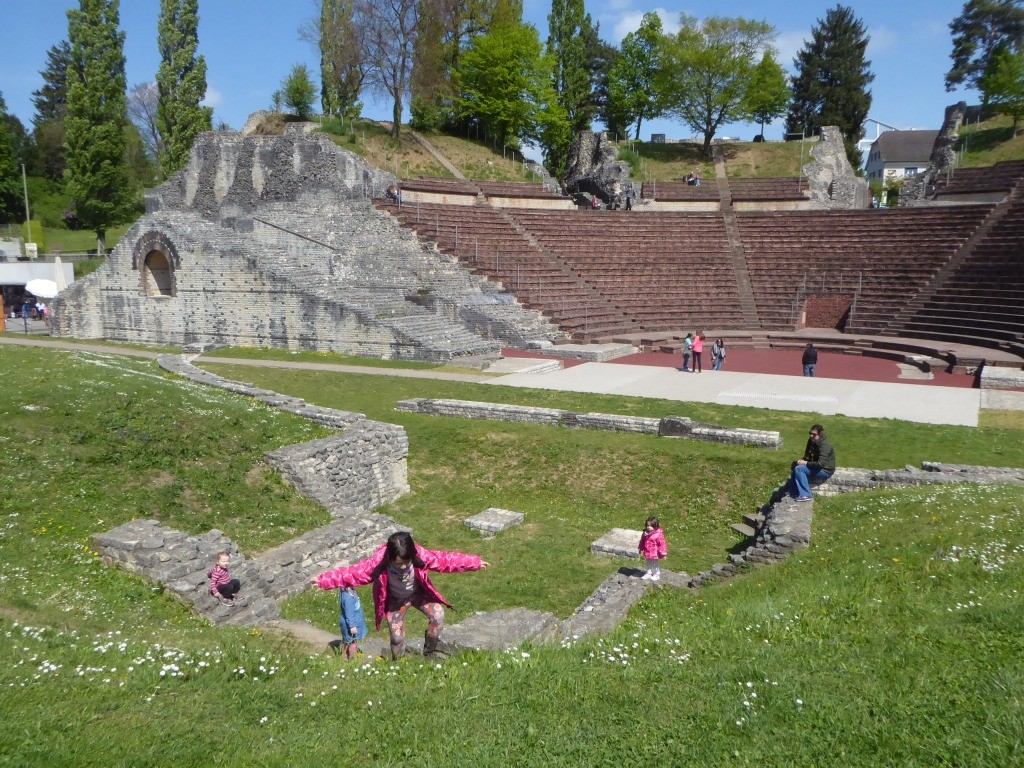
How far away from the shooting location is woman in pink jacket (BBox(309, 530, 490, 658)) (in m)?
6.65

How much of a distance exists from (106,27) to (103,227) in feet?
38.4

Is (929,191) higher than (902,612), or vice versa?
(929,191)

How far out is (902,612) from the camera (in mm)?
6812

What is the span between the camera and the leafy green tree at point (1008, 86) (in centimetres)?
4112

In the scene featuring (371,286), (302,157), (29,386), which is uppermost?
(302,157)

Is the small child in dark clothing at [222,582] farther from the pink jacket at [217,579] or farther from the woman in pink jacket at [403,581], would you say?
the woman in pink jacket at [403,581]

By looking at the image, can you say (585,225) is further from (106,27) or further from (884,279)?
(106,27)

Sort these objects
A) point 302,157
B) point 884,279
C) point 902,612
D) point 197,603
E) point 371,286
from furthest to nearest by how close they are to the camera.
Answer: point 302,157 < point 884,279 < point 371,286 < point 197,603 < point 902,612

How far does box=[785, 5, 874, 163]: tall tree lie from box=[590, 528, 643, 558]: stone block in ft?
173

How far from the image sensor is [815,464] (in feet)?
39.8

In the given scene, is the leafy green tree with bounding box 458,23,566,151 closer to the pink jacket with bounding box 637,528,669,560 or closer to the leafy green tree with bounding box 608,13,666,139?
the leafy green tree with bounding box 608,13,666,139

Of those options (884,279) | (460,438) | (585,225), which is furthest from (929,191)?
(460,438)

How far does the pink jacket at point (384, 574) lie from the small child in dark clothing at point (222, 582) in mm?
2283

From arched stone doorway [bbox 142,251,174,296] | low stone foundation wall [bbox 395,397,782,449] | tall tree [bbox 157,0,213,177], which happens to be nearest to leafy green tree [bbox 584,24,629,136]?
tall tree [bbox 157,0,213,177]
